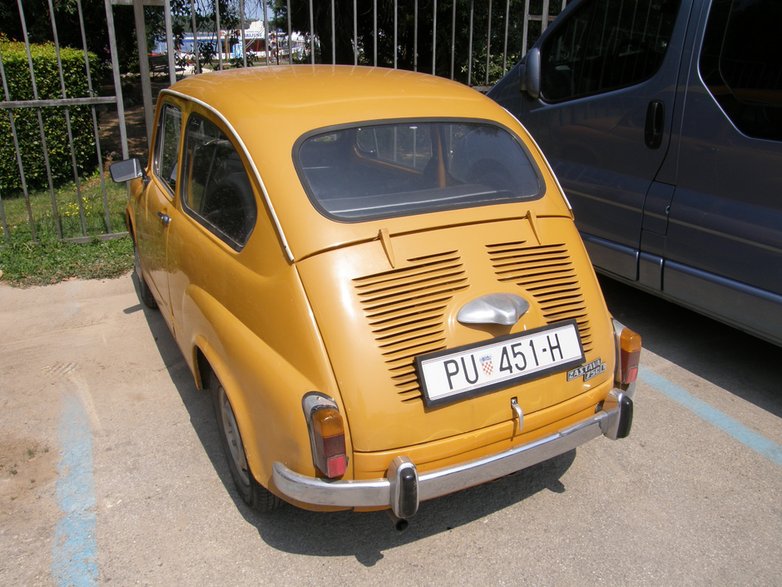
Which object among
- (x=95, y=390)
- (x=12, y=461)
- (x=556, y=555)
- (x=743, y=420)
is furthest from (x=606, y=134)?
(x=12, y=461)

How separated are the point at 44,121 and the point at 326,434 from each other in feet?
24.2

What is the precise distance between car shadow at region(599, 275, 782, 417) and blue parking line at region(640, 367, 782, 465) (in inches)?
10.2

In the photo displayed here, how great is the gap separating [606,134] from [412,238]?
8.06 ft

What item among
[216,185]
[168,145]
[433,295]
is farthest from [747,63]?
[168,145]

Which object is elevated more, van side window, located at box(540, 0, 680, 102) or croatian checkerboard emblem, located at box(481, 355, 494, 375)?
van side window, located at box(540, 0, 680, 102)

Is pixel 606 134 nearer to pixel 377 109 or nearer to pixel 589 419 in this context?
pixel 377 109

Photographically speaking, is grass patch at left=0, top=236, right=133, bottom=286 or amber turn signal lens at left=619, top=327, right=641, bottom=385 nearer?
amber turn signal lens at left=619, top=327, right=641, bottom=385

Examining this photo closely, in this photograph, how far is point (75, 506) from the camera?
2.90m

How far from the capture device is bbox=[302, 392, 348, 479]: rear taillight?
2.19m

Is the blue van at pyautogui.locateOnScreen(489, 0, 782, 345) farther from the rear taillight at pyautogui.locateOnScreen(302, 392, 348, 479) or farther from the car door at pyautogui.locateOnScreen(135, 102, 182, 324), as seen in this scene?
the car door at pyautogui.locateOnScreen(135, 102, 182, 324)

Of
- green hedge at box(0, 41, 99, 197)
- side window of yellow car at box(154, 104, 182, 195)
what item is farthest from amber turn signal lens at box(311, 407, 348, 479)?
green hedge at box(0, 41, 99, 197)

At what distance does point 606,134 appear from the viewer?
176 inches

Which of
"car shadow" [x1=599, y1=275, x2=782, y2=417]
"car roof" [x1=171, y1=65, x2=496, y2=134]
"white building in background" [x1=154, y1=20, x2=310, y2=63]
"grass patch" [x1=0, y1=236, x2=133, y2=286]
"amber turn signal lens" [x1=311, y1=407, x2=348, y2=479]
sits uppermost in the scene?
"white building in background" [x1=154, y1=20, x2=310, y2=63]

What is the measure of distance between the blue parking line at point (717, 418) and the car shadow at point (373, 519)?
90 cm
